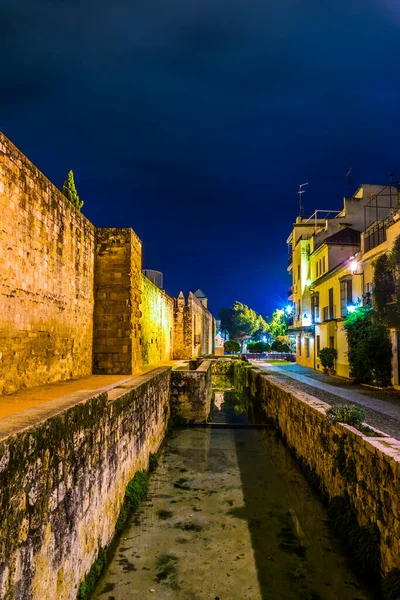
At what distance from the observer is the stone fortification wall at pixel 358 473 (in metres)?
4.76

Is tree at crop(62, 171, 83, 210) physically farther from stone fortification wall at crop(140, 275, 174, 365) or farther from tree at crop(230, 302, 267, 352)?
tree at crop(230, 302, 267, 352)

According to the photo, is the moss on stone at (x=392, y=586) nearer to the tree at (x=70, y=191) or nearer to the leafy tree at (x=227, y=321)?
the tree at (x=70, y=191)

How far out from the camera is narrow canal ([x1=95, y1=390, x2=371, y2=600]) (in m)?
5.02

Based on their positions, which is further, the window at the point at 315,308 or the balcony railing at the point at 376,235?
the window at the point at 315,308

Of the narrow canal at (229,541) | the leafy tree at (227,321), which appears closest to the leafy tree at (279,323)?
the leafy tree at (227,321)

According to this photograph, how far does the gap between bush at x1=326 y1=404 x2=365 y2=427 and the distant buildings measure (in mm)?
8679

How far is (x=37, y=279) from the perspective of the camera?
25.5ft

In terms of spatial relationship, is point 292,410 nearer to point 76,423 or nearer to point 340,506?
point 340,506

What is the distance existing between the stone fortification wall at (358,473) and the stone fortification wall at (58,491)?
348cm

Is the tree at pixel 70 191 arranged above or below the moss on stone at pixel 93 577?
above

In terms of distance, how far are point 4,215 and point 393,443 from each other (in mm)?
6746

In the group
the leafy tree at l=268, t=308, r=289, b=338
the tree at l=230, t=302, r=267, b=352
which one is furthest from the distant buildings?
the tree at l=230, t=302, r=267, b=352

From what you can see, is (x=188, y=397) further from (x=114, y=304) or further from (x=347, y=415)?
(x=347, y=415)

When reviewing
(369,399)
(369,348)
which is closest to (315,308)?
(369,348)
